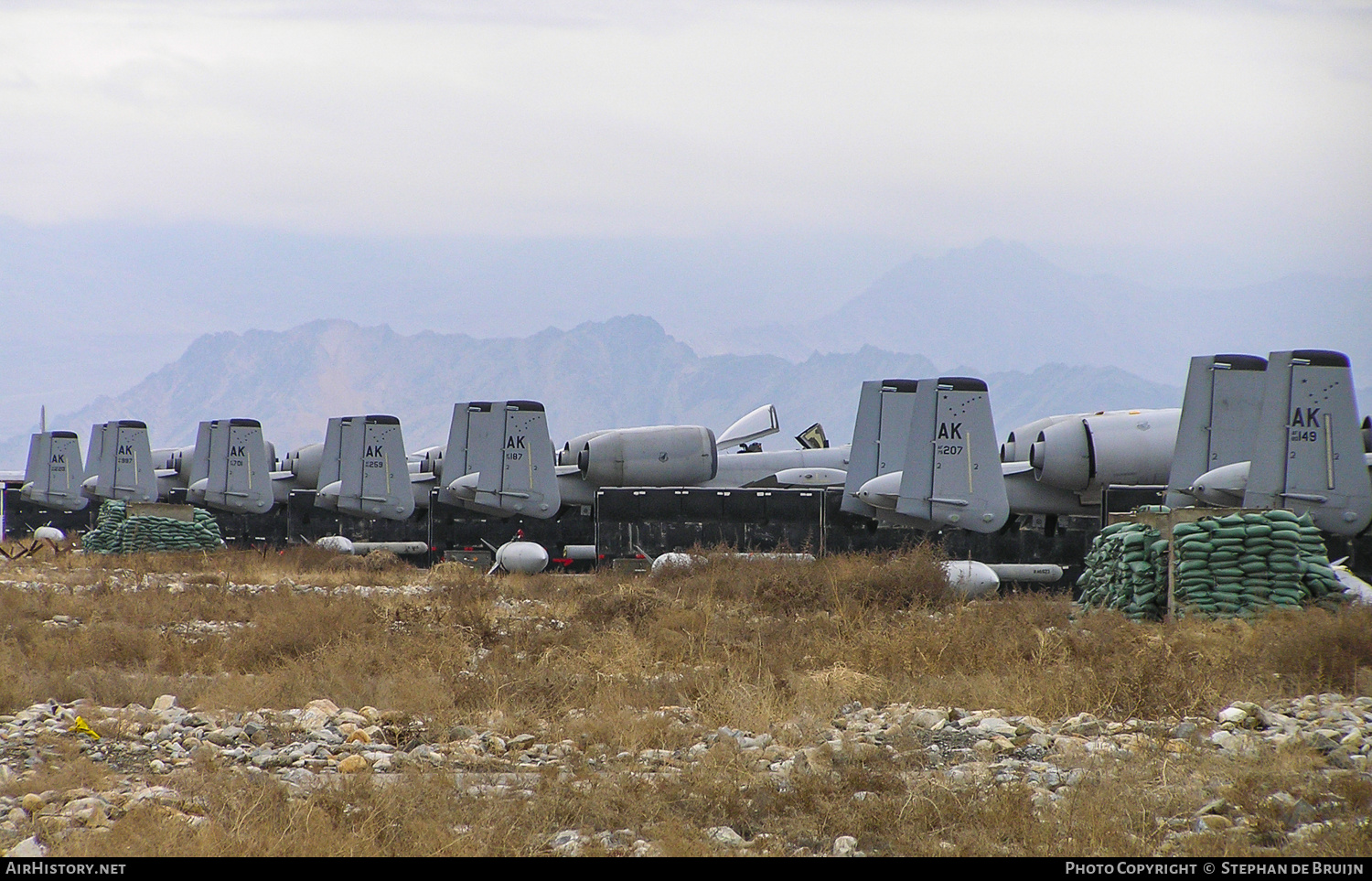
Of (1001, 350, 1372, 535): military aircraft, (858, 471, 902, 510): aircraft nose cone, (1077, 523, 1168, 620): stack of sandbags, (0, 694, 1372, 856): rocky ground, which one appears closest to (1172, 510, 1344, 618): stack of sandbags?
(1077, 523, 1168, 620): stack of sandbags

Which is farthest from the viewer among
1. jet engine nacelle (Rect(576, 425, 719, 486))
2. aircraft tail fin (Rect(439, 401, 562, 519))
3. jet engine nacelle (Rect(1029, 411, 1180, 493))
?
aircraft tail fin (Rect(439, 401, 562, 519))

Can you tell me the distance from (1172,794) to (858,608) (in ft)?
31.1

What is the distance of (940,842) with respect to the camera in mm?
6141

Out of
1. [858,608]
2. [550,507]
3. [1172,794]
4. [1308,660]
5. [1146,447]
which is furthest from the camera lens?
[550,507]

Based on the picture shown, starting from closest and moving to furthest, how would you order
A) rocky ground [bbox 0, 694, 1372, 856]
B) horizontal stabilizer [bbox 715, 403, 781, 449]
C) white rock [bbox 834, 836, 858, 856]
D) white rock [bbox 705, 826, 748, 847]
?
1. white rock [bbox 834, 836, 858, 856]
2. white rock [bbox 705, 826, 748, 847]
3. rocky ground [bbox 0, 694, 1372, 856]
4. horizontal stabilizer [bbox 715, 403, 781, 449]

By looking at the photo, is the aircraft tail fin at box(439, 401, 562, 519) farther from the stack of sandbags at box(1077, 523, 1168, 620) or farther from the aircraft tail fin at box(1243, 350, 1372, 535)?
the aircraft tail fin at box(1243, 350, 1372, 535)

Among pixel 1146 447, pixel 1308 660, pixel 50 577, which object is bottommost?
pixel 50 577

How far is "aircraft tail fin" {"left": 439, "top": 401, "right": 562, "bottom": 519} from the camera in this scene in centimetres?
2972

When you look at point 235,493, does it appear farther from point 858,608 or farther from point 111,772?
point 111,772

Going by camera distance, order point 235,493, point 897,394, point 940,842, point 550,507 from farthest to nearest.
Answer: point 235,493
point 550,507
point 897,394
point 940,842

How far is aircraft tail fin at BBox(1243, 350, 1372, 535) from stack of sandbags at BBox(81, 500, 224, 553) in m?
29.3

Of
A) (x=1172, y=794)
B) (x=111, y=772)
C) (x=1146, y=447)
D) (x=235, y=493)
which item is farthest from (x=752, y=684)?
(x=235, y=493)

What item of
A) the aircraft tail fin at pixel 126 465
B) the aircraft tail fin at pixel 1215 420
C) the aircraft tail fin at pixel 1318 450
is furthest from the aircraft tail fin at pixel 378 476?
the aircraft tail fin at pixel 1318 450

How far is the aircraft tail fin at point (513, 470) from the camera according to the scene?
29719 mm
